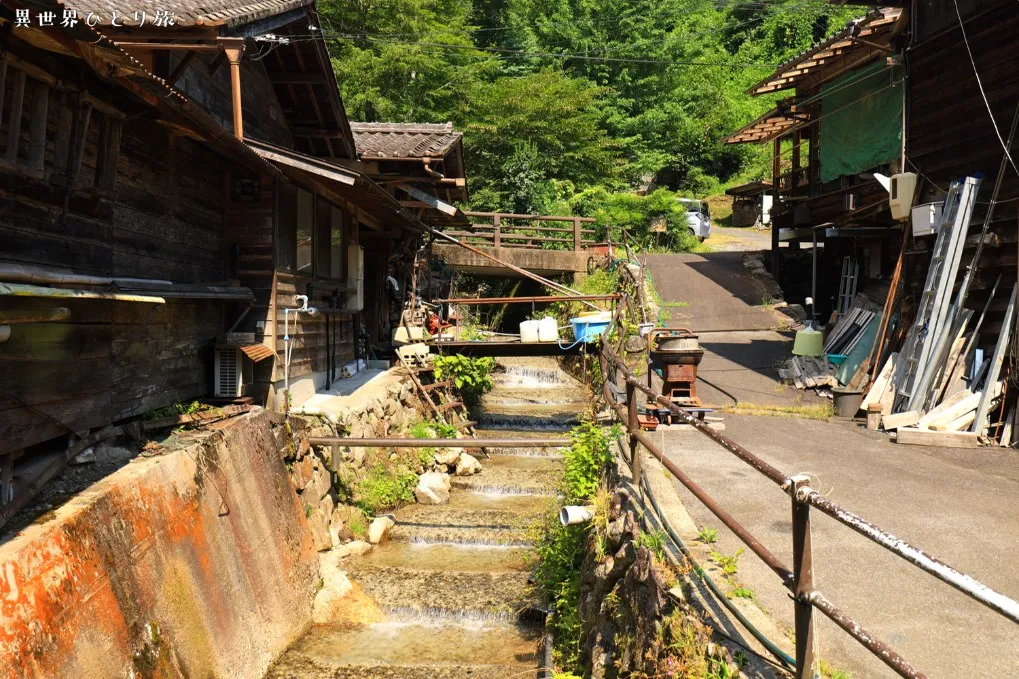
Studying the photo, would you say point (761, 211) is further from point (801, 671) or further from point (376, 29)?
point (801, 671)

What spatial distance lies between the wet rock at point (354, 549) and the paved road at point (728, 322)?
21.6 ft

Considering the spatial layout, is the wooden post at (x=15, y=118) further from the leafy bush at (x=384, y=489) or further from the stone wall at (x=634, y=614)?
the leafy bush at (x=384, y=489)

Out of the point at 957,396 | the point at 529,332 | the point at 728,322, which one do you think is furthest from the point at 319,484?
the point at 728,322

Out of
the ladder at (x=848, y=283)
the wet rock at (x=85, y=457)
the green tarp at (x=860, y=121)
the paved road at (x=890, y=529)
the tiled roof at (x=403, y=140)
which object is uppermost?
the green tarp at (x=860, y=121)

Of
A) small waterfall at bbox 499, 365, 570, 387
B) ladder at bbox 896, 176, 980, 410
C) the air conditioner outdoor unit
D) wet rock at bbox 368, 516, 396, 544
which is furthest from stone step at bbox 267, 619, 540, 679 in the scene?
small waterfall at bbox 499, 365, 570, 387

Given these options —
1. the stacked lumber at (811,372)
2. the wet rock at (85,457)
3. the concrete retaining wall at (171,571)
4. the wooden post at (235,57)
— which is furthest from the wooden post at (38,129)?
the stacked lumber at (811,372)

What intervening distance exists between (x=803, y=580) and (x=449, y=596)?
549 cm

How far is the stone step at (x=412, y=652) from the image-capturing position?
6.11 metres

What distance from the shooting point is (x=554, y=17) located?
38125 mm

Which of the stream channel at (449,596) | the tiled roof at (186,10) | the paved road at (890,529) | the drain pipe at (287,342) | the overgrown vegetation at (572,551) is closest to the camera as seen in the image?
the paved road at (890,529)

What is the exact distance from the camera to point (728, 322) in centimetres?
1861

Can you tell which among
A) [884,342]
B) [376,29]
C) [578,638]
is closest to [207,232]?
[578,638]

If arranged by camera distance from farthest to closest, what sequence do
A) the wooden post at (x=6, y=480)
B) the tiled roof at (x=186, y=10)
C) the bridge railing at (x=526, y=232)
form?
the bridge railing at (x=526, y=232) → the tiled roof at (x=186, y=10) → the wooden post at (x=6, y=480)

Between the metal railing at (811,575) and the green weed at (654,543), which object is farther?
the green weed at (654,543)
